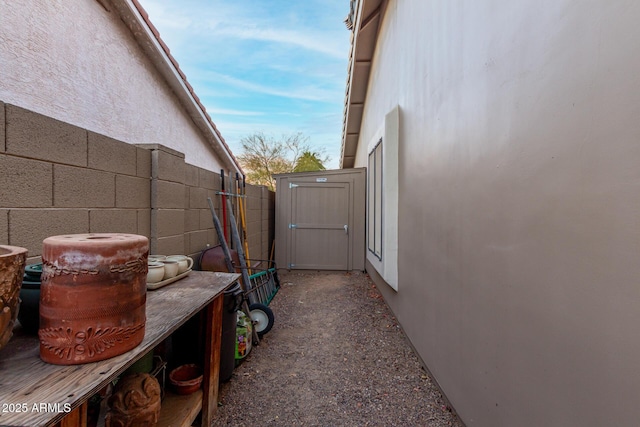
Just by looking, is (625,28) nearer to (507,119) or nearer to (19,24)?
(507,119)

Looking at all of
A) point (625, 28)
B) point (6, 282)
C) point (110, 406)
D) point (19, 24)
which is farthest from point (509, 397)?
point (19, 24)

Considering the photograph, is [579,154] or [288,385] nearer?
[579,154]

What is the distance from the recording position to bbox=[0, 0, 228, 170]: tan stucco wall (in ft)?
8.52

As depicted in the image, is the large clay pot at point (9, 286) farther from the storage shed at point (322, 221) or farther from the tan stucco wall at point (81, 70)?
the storage shed at point (322, 221)

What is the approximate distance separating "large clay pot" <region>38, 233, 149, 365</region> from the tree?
10.7 metres

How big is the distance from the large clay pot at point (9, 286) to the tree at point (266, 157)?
10767 mm

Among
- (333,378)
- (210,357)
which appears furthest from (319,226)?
(210,357)

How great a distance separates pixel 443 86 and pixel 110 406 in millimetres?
2702

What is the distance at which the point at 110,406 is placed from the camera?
1.34 meters

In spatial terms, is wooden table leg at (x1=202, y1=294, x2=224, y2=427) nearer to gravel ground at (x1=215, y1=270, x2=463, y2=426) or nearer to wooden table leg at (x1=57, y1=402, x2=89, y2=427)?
gravel ground at (x1=215, y1=270, x2=463, y2=426)

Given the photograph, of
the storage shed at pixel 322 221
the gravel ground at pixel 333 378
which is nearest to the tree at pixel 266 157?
the storage shed at pixel 322 221

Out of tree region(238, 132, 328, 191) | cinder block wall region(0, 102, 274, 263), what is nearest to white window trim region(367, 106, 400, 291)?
cinder block wall region(0, 102, 274, 263)

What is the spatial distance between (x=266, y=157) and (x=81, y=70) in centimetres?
854

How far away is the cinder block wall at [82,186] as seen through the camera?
1.36 m
